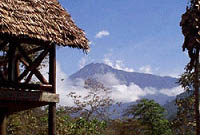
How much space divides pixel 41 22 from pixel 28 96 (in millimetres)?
1985

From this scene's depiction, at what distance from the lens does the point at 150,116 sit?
44.1 meters

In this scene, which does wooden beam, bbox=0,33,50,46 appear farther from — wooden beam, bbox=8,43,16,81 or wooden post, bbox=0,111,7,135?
wooden post, bbox=0,111,7,135

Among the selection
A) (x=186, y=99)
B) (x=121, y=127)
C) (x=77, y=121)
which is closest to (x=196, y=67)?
(x=186, y=99)

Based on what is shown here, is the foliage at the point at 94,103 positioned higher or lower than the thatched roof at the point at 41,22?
lower

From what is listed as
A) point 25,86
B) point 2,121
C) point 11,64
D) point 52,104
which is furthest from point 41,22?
point 2,121

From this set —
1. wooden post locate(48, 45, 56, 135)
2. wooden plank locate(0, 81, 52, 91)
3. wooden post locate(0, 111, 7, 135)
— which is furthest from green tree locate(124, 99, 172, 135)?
wooden plank locate(0, 81, 52, 91)

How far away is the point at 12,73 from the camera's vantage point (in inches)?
400

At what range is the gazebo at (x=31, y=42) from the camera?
9.76m

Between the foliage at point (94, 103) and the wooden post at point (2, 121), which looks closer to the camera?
the wooden post at point (2, 121)

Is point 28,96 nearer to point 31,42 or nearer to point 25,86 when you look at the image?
point 25,86

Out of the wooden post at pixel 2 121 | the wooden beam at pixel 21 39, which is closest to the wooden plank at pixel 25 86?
the wooden beam at pixel 21 39

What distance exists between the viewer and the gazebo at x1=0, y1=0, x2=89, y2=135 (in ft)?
32.0

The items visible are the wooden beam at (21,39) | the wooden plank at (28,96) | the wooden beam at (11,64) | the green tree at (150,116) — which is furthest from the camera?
the green tree at (150,116)

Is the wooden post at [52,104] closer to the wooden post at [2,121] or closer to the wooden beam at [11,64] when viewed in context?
the wooden beam at [11,64]
